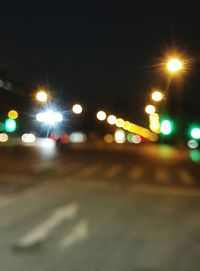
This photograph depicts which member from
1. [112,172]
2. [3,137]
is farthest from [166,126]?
[3,137]

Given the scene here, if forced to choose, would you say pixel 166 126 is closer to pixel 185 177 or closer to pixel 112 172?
pixel 185 177

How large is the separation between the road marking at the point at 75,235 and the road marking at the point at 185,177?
11.8 m

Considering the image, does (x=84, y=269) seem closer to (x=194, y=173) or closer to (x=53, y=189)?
(x=53, y=189)

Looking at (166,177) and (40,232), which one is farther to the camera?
(166,177)

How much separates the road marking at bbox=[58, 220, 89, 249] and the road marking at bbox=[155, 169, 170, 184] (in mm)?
11627

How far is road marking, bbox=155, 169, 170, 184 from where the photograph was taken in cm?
2288

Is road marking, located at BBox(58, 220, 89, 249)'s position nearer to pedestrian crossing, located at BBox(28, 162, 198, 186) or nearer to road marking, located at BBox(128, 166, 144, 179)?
pedestrian crossing, located at BBox(28, 162, 198, 186)

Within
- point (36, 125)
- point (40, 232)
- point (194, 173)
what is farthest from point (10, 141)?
point (40, 232)

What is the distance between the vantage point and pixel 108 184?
2061cm

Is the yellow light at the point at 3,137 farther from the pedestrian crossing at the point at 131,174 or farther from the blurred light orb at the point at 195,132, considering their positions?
the blurred light orb at the point at 195,132

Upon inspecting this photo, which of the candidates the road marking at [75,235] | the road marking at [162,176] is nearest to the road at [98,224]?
the road marking at [75,235]

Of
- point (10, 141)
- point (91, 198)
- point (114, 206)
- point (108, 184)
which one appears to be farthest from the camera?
point (10, 141)

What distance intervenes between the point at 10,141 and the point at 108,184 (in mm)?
51050

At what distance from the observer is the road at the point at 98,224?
8.05 meters
